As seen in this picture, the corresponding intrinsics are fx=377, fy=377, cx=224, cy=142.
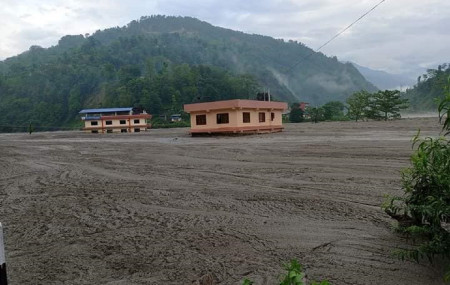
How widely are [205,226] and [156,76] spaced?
82839 mm

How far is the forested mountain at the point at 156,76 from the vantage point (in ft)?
261

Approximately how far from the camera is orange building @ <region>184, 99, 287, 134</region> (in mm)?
27906

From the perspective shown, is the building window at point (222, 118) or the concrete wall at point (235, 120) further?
the building window at point (222, 118)

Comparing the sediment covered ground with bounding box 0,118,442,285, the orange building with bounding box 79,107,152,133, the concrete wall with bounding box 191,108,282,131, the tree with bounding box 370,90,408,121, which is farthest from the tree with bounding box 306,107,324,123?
the sediment covered ground with bounding box 0,118,442,285

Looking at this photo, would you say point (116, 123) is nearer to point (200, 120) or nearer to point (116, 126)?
point (116, 126)

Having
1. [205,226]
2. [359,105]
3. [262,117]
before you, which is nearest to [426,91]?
[359,105]

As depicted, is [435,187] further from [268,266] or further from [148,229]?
[148,229]

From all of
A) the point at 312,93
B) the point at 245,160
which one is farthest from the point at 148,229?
the point at 312,93

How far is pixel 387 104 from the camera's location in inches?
1639

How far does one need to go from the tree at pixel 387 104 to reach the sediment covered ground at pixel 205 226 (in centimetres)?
3335

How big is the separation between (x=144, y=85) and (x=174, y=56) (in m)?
49.9

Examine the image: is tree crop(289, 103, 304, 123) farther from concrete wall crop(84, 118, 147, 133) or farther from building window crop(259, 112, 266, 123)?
building window crop(259, 112, 266, 123)

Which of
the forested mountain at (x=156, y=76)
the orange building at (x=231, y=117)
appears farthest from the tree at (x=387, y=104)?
the forested mountain at (x=156, y=76)

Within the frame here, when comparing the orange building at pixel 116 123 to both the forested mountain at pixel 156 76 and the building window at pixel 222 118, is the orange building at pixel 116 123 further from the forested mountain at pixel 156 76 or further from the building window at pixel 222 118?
the building window at pixel 222 118
